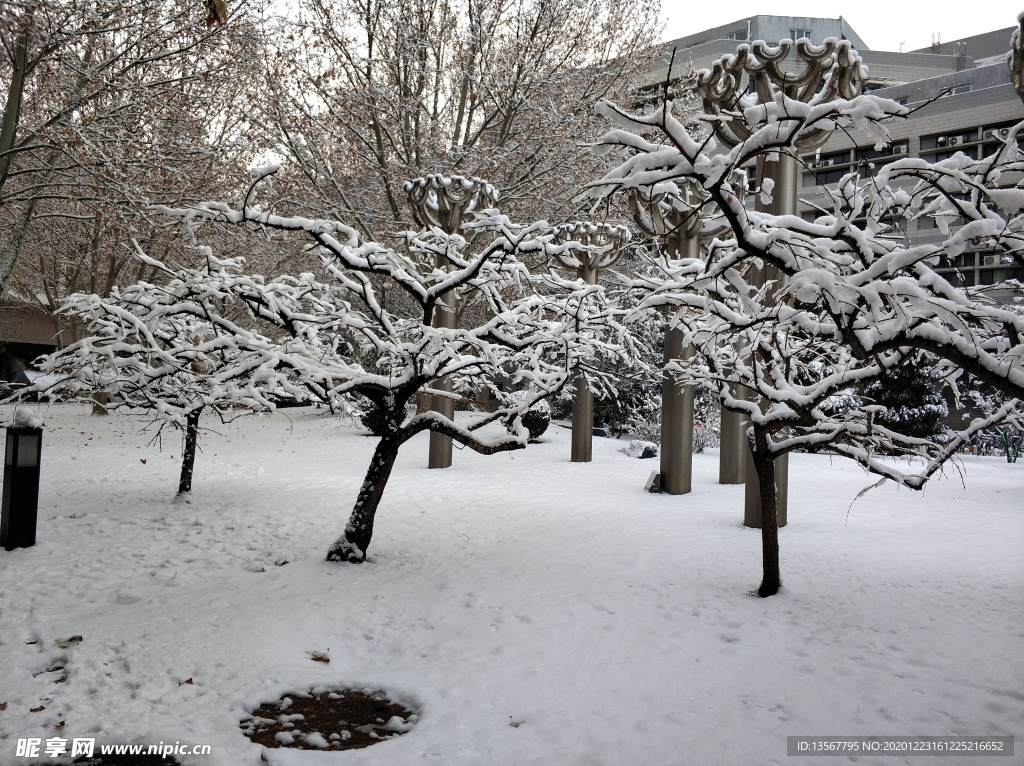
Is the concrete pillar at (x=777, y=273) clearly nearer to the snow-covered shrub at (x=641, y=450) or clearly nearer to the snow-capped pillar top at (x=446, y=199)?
the snow-capped pillar top at (x=446, y=199)

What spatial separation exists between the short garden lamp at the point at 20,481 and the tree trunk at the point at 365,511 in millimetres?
2890

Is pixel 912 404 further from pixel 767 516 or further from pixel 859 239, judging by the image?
pixel 859 239

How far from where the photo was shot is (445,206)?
40.8 feet

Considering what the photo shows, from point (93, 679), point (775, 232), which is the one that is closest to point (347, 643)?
point (93, 679)

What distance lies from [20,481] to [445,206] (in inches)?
319

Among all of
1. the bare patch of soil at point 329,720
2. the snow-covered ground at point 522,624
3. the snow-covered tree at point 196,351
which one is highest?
the snow-covered tree at point 196,351

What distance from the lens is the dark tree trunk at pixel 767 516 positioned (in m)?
5.65

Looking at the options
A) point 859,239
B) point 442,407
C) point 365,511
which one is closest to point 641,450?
point 442,407

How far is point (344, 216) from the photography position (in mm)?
15219

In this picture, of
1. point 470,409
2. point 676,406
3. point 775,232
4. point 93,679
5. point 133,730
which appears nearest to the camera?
point 775,232

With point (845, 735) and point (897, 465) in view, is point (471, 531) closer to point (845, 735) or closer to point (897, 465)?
point (845, 735)

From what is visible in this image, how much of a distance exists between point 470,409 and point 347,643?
18415mm

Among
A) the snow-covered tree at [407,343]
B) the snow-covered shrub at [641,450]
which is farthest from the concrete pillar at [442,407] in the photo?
the snow-covered tree at [407,343]

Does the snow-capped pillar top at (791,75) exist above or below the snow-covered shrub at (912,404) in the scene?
above
